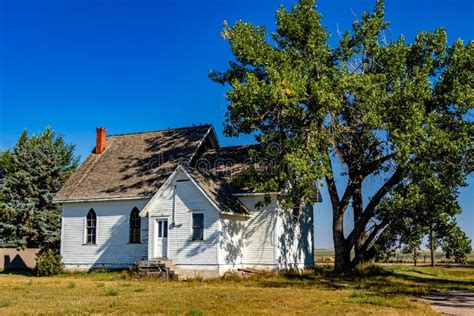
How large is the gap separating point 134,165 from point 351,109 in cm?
1501

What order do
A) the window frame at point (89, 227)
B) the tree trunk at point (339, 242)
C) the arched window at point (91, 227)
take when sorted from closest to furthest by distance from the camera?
the tree trunk at point (339, 242)
the window frame at point (89, 227)
the arched window at point (91, 227)

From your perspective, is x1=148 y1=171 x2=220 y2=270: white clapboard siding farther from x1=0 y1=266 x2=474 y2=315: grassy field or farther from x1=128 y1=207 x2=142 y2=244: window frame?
x1=128 y1=207 x2=142 y2=244: window frame

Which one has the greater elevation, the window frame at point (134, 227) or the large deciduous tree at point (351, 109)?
the large deciduous tree at point (351, 109)

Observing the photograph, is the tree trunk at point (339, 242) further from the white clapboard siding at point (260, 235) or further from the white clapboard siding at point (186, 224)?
the white clapboard siding at point (186, 224)

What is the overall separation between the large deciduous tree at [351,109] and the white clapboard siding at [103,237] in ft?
27.8

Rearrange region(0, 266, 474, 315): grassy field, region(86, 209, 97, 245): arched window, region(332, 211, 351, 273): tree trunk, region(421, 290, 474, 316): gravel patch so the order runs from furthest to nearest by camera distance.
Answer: region(86, 209, 97, 245): arched window < region(332, 211, 351, 273): tree trunk < region(421, 290, 474, 316): gravel patch < region(0, 266, 474, 315): grassy field

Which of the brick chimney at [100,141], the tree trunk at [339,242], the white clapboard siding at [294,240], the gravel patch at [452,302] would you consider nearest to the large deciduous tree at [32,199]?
the brick chimney at [100,141]

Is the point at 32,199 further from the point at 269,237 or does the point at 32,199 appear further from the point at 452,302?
the point at 452,302

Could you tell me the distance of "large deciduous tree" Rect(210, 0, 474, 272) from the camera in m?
26.9

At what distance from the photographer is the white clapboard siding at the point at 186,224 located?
29375 millimetres

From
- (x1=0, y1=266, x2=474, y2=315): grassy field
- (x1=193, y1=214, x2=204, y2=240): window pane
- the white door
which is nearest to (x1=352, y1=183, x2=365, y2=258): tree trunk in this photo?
(x1=0, y1=266, x2=474, y2=315): grassy field

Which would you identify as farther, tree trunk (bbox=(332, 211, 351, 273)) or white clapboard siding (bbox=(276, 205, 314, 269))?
tree trunk (bbox=(332, 211, 351, 273))

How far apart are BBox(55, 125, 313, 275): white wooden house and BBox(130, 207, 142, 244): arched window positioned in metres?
0.06

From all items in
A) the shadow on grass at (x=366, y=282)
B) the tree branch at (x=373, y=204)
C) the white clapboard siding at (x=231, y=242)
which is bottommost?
the shadow on grass at (x=366, y=282)
